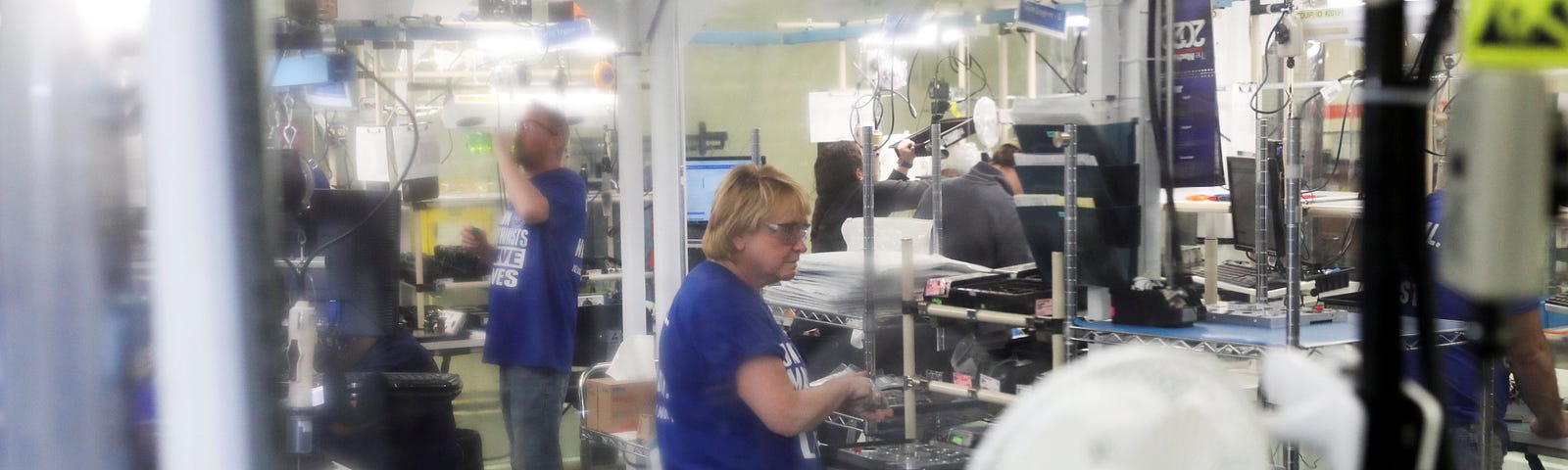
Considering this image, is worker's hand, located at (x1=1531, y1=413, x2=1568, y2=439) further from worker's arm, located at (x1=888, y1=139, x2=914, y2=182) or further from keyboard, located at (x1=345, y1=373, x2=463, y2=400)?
keyboard, located at (x1=345, y1=373, x2=463, y2=400)

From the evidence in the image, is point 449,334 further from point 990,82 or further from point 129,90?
point 990,82

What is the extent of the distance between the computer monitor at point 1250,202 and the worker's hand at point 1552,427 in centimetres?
70

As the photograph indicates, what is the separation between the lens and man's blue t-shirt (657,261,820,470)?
5.23ft

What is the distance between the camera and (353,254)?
90 centimetres

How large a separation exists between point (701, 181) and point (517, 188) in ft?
3.80

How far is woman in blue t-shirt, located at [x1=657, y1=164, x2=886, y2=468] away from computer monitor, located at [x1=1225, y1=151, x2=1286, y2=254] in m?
1.74

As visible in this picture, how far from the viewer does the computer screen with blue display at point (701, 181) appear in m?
2.44

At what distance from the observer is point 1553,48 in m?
0.37

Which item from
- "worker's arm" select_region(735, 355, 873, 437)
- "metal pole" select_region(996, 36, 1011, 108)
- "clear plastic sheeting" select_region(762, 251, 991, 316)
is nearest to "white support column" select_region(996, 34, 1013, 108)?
"metal pole" select_region(996, 36, 1011, 108)

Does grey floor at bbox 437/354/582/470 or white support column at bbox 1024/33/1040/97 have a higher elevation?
white support column at bbox 1024/33/1040/97

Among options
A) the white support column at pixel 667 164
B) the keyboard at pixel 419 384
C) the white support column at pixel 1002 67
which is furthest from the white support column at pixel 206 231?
the white support column at pixel 1002 67

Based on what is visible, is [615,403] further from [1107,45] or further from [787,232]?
[1107,45]

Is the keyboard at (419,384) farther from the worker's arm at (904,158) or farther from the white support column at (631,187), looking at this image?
the worker's arm at (904,158)

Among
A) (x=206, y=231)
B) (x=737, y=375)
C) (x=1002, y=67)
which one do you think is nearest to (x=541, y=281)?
(x=737, y=375)
